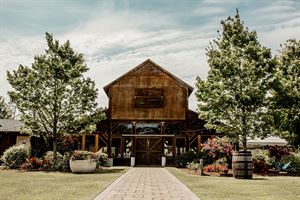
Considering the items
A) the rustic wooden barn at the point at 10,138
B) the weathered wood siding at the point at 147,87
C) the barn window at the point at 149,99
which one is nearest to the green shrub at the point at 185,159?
the weathered wood siding at the point at 147,87

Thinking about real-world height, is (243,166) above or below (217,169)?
above

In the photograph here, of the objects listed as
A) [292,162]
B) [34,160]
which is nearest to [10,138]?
[34,160]

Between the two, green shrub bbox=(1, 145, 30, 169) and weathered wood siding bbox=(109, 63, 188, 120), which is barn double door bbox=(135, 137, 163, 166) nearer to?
weathered wood siding bbox=(109, 63, 188, 120)

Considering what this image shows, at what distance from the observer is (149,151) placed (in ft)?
95.1

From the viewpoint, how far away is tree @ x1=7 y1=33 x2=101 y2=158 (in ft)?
66.4

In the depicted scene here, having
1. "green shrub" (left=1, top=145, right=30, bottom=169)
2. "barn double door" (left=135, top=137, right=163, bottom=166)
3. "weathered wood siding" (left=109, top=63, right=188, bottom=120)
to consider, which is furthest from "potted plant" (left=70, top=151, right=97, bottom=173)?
"barn double door" (left=135, top=137, right=163, bottom=166)

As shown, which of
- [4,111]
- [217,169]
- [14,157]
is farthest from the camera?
[4,111]

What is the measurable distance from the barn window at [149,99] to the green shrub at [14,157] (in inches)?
429

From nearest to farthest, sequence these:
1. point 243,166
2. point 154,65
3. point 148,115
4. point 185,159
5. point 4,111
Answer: point 243,166 → point 185,159 → point 148,115 → point 154,65 → point 4,111

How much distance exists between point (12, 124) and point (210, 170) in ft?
76.4

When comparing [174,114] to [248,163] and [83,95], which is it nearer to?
[83,95]

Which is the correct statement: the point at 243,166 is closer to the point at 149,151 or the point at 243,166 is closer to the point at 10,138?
the point at 149,151

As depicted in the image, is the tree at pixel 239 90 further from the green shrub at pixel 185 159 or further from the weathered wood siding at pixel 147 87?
the weathered wood siding at pixel 147 87

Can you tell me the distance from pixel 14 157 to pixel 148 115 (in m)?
12.0
